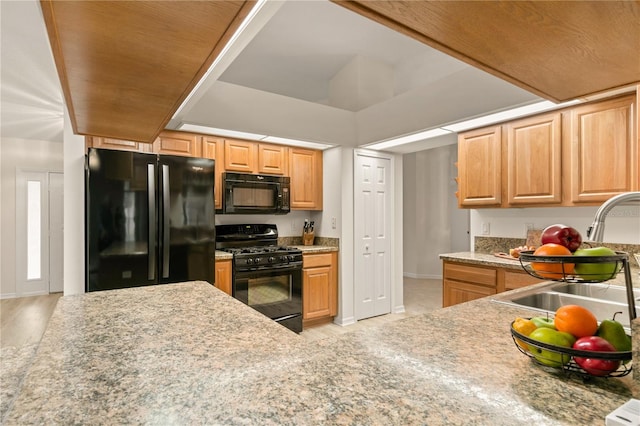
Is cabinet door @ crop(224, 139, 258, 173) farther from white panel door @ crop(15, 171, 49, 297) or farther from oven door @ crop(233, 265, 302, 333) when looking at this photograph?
white panel door @ crop(15, 171, 49, 297)

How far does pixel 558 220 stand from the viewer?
2.87 metres

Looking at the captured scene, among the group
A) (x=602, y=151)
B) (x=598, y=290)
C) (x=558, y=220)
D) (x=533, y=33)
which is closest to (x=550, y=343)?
(x=533, y=33)

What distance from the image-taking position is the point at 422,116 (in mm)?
3271

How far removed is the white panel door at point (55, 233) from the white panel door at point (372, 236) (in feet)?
17.5

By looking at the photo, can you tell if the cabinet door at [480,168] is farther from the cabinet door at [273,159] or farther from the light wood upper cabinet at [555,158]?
the cabinet door at [273,159]

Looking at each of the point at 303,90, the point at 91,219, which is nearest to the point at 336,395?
the point at 91,219

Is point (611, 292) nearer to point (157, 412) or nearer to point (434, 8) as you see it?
point (434, 8)

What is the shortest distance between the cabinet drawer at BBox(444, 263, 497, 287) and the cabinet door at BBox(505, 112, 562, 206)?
2.15ft

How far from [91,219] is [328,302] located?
98.9 inches

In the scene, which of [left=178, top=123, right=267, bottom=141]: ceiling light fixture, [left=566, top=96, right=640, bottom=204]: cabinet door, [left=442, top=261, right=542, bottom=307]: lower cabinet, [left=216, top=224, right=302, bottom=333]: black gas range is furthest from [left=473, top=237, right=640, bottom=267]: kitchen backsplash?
[left=178, top=123, right=267, bottom=141]: ceiling light fixture

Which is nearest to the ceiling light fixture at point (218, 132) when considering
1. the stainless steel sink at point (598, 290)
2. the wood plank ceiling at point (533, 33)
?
the wood plank ceiling at point (533, 33)

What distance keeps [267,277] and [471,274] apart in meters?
1.94

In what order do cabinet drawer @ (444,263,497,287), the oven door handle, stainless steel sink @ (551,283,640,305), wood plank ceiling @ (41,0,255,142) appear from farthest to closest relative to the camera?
the oven door handle
cabinet drawer @ (444,263,497,287)
stainless steel sink @ (551,283,640,305)
wood plank ceiling @ (41,0,255,142)

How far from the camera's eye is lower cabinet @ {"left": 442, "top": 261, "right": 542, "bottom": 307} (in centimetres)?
→ 259
